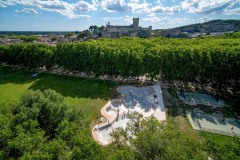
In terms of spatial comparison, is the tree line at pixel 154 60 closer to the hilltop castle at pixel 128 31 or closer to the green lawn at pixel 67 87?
the green lawn at pixel 67 87

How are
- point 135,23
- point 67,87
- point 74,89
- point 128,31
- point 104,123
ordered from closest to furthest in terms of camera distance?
point 104,123 < point 74,89 < point 67,87 < point 128,31 < point 135,23

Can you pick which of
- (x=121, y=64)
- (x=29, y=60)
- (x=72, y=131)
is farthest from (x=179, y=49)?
Result: (x=29, y=60)

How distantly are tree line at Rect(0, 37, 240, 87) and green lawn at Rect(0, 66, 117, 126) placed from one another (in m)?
5.40

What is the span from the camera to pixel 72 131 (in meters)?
20.5

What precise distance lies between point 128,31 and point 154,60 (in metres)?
113

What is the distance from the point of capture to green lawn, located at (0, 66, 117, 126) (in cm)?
4603

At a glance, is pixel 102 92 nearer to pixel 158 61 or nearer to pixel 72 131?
pixel 158 61

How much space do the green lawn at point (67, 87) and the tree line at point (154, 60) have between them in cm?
540

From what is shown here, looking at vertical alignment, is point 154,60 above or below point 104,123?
above

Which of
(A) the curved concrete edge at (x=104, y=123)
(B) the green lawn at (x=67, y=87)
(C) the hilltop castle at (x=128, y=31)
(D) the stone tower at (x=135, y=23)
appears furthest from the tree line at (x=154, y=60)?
(D) the stone tower at (x=135, y=23)

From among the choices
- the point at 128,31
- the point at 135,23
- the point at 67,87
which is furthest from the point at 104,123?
the point at 135,23

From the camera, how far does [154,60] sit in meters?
54.7

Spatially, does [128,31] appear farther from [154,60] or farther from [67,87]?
[67,87]

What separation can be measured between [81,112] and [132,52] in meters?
32.6
